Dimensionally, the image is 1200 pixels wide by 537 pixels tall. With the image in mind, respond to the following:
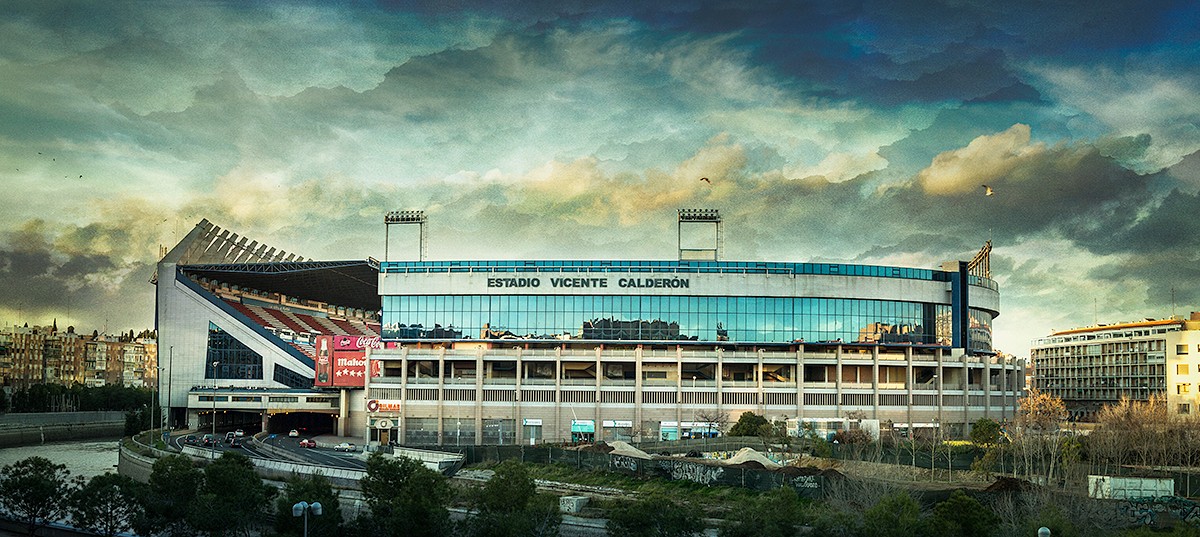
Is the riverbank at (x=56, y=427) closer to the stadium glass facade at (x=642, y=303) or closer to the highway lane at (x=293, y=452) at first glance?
the highway lane at (x=293, y=452)

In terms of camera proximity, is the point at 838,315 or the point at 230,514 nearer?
the point at 230,514

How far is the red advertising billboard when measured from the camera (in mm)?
124438

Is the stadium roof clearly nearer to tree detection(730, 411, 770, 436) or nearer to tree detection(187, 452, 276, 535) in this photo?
tree detection(730, 411, 770, 436)

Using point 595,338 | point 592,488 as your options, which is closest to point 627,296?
point 595,338

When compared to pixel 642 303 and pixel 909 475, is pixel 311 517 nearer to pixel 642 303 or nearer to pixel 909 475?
pixel 909 475

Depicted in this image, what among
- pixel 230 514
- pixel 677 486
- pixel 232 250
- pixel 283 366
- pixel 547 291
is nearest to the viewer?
pixel 230 514

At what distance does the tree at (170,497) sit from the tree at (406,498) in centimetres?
1086

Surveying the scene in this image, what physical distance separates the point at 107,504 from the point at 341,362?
6680 cm

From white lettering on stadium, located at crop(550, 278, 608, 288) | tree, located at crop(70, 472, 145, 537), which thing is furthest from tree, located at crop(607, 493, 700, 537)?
white lettering on stadium, located at crop(550, 278, 608, 288)

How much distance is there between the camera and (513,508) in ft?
156

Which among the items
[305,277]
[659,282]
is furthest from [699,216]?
[305,277]

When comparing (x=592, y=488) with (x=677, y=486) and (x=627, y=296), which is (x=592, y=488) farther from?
(x=627, y=296)

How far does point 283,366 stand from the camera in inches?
5591

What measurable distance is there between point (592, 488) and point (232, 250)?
114255mm
